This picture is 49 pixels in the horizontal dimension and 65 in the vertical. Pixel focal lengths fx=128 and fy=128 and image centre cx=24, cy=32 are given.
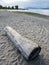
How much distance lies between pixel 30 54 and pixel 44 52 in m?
0.84

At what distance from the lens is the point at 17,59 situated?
3.08 meters

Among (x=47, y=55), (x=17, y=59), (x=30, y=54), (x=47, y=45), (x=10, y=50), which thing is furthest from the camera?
(x=47, y=45)

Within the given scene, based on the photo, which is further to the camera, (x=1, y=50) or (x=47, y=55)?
(x=1, y=50)

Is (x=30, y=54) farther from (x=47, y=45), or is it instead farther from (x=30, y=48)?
(x=47, y=45)

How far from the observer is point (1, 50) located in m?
3.62

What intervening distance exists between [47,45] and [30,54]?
4.51 feet

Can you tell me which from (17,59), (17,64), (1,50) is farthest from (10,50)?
(17,64)

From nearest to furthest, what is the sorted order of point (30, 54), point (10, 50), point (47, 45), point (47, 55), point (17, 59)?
point (30, 54)
point (17, 59)
point (47, 55)
point (10, 50)
point (47, 45)

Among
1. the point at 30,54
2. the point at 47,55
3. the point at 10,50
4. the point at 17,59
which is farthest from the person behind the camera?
the point at 10,50

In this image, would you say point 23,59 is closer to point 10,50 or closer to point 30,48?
point 30,48

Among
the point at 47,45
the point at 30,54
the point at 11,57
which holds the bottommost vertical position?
the point at 47,45

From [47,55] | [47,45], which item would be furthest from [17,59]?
[47,45]

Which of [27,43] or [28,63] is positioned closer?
[28,63]

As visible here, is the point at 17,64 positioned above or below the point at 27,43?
below
